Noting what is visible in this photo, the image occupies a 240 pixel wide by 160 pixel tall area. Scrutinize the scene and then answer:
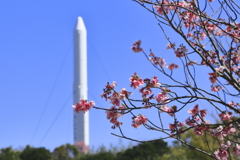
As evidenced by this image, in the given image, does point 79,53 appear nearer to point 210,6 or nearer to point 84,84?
point 84,84

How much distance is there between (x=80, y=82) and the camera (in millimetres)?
32188

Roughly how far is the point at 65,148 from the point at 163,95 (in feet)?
75.8

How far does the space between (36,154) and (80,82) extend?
13.2 meters

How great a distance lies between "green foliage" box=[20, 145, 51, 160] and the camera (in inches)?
765

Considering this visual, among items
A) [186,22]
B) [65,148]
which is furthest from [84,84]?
[186,22]

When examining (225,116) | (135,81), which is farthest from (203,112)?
(135,81)

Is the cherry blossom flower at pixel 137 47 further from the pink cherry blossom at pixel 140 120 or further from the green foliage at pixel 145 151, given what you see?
the green foliage at pixel 145 151

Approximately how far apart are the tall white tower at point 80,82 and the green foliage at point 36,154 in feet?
37.7

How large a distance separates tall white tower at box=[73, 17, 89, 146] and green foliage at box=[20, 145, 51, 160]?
37.7 feet

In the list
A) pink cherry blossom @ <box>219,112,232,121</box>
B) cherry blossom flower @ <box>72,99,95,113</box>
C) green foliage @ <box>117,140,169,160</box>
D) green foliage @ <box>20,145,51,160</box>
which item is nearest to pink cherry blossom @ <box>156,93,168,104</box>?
cherry blossom flower @ <box>72,99,95,113</box>

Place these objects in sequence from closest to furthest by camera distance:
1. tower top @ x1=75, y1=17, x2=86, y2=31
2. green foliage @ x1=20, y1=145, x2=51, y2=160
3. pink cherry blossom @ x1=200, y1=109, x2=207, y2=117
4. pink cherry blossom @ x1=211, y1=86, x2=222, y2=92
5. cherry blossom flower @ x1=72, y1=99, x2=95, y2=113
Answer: cherry blossom flower @ x1=72, y1=99, x2=95, y2=113 → pink cherry blossom @ x1=200, y1=109, x2=207, y2=117 → pink cherry blossom @ x1=211, y1=86, x2=222, y2=92 → green foliage @ x1=20, y1=145, x2=51, y2=160 → tower top @ x1=75, y1=17, x2=86, y2=31

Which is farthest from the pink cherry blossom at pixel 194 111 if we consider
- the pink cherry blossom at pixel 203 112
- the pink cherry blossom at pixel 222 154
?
the pink cherry blossom at pixel 222 154

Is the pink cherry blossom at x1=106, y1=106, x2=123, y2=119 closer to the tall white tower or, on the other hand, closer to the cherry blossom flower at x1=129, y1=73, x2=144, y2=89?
the cherry blossom flower at x1=129, y1=73, x2=144, y2=89

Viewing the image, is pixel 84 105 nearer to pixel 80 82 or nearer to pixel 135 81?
pixel 135 81
